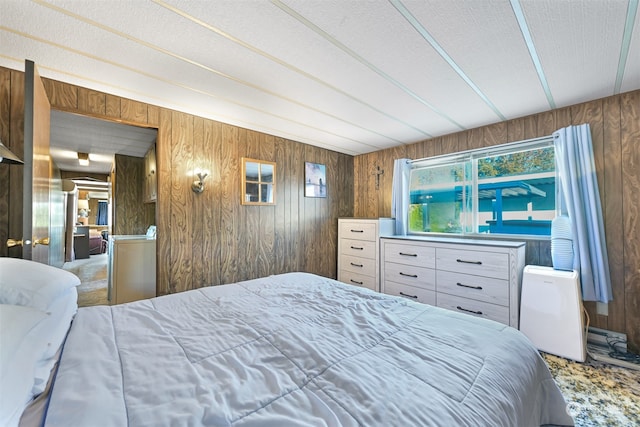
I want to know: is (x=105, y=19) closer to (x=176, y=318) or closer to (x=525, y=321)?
(x=176, y=318)

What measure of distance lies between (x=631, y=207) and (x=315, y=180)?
11.0 feet

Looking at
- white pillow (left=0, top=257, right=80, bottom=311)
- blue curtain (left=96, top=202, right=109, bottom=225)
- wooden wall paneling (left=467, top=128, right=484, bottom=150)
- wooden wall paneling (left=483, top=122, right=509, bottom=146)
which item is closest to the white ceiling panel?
wooden wall paneling (left=483, top=122, right=509, bottom=146)

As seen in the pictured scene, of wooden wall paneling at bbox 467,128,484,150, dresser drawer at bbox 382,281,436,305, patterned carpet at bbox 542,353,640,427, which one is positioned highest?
wooden wall paneling at bbox 467,128,484,150

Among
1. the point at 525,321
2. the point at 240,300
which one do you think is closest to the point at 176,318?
the point at 240,300

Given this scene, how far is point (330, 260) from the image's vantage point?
419cm

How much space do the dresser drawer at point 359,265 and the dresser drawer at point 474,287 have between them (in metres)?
0.94

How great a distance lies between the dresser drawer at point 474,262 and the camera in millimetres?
2512

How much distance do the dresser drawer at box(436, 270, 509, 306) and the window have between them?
815 mm

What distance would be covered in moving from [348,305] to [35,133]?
7.08ft

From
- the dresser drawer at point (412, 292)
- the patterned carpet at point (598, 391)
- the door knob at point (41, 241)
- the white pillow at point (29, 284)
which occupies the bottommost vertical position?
the patterned carpet at point (598, 391)

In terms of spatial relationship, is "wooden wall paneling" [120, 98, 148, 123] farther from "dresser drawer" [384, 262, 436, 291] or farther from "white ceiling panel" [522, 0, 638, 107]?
"dresser drawer" [384, 262, 436, 291]

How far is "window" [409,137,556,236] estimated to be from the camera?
2.81 metres

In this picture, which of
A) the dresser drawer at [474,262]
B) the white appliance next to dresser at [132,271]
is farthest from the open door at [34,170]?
the dresser drawer at [474,262]

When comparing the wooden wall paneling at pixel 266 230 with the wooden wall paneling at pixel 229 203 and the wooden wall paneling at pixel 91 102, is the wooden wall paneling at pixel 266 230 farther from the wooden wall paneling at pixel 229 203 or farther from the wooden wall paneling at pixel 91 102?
the wooden wall paneling at pixel 91 102
